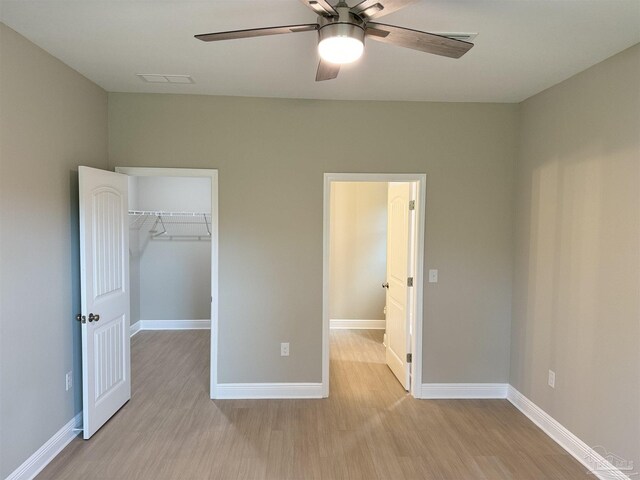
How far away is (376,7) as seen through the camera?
149 centimetres

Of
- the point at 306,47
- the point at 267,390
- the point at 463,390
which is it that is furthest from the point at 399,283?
the point at 306,47

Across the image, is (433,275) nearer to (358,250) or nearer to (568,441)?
(568,441)

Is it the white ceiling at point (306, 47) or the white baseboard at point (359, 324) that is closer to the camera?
the white ceiling at point (306, 47)

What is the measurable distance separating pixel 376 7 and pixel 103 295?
274cm

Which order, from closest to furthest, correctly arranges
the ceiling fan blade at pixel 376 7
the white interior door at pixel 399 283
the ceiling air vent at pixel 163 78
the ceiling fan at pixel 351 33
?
the ceiling fan blade at pixel 376 7 → the ceiling fan at pixel 351 33 → the ceiling air vent at pixel 163 78 → the white interior door at pixel 399 283

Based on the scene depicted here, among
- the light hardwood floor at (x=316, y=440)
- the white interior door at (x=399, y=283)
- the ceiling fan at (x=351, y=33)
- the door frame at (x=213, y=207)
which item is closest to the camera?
the ceiling fan at (x=351, y=33)

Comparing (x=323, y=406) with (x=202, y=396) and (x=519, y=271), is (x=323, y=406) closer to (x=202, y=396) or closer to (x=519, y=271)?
(x=202, y=396)

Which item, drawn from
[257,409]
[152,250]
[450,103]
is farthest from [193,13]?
[152,250]

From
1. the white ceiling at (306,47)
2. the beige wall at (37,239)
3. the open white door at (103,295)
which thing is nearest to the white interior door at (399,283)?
the white ceiling at (306,47)

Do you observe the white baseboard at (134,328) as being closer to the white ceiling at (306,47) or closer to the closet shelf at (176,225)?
the closet shelf at (176,225)

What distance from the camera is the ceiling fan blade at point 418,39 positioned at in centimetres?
162

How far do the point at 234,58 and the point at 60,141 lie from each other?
52.7 inches

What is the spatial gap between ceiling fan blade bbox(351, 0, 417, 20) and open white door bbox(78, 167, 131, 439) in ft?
7.20

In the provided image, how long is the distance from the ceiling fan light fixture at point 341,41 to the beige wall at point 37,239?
1850 mm
